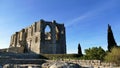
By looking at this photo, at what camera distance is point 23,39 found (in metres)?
69.1

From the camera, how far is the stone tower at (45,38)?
5994 cm

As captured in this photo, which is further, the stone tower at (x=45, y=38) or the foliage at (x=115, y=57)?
the stone tower at (x=45, y=38)

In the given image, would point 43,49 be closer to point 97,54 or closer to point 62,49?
point 62,49

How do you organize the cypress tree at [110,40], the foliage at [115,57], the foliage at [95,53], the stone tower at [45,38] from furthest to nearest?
the stone tower at [45,38] < the cypress tree at [110,40] < the foliage at [95,53] < the foliage at [115,57]

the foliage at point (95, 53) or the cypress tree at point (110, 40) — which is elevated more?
the cypress tree at point (110, 40)

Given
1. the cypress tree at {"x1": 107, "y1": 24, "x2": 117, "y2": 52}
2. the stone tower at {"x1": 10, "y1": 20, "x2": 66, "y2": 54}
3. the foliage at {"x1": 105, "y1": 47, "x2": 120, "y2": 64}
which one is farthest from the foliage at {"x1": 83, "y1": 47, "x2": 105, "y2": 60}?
the stone tower at {"x1": 10, "y1": 20, "x2": 66, "y2": 54}

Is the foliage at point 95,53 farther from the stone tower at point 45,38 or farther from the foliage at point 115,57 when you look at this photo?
the stone tower at point 45,38

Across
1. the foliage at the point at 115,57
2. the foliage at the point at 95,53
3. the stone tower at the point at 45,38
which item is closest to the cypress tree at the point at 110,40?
the foliage at the point at 95,53

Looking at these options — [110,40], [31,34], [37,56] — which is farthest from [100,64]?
[31,34]

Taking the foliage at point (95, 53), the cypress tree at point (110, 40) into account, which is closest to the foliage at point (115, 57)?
the foliage at point (95, 53)

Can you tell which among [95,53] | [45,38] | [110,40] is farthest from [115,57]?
[45,38]

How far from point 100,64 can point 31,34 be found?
41.2 m

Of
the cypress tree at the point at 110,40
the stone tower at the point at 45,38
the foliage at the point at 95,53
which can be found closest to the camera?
the foliage at the point at 95,53

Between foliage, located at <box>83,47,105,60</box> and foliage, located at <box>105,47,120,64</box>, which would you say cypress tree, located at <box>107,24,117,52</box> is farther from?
foliage, located at <box>105,47,120,64</box>
